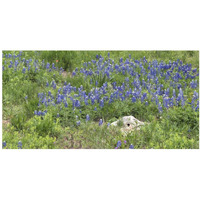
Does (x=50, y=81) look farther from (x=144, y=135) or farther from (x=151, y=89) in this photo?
(x=144, y=135)

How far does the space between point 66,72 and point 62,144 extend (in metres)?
3.18

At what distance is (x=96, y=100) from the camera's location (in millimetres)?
5645

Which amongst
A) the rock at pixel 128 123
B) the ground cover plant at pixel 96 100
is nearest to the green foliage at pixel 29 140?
the ground cover plant at pixel 96 100

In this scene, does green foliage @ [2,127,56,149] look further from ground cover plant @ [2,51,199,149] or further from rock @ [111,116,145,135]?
rock @ [111,116,145,135]

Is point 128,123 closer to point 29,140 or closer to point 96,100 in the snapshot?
point 96,100

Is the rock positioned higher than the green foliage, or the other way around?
the rock

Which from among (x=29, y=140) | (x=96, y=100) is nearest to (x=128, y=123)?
(x=96, y=100)

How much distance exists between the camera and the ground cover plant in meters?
4.76

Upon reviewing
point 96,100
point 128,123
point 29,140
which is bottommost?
point 29,140

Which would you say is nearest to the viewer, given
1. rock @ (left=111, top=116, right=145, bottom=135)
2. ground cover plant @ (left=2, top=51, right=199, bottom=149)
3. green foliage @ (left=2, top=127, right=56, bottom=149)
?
green foliage @ (left=2, top=127, right=56, bottom=149)

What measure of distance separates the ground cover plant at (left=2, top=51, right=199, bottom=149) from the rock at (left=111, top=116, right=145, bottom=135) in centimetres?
14

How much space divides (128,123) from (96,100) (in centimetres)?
81

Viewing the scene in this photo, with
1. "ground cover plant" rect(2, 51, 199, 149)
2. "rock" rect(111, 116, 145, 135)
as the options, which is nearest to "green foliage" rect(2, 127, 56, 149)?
"ground cover plant" rect(2, 51, 199, 149)

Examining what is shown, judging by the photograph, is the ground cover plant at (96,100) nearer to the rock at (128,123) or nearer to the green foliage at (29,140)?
the green foliage at (29,140)
